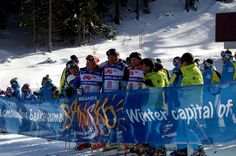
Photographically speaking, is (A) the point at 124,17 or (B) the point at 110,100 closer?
(B) the point at 110,100

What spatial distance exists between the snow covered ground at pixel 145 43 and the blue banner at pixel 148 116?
15.1 m

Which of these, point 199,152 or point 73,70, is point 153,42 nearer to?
point 73,70

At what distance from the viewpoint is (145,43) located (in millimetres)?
38781

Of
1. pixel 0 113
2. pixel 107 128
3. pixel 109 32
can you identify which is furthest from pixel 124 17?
pixel 107 128

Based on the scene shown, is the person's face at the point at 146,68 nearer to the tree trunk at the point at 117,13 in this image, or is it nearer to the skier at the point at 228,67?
the skier at the point at 228,67

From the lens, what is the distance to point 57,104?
30.3 feet

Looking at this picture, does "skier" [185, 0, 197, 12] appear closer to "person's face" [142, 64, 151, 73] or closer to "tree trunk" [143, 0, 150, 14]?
"tree trunk" [143, 0, 150, 14]

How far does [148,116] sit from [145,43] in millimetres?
31894

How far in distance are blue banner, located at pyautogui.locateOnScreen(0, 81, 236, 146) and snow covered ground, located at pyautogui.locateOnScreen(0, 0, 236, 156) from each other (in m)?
15.1

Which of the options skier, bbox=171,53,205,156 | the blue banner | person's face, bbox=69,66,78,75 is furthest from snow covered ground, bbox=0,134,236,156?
person's face, bbox=69,66,78,75

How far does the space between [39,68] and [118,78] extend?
20.5 meters

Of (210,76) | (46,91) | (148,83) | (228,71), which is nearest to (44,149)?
(148,83)

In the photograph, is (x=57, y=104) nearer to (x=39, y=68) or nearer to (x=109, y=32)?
(x=39, y=68)

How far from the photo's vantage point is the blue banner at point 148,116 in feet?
20.8
